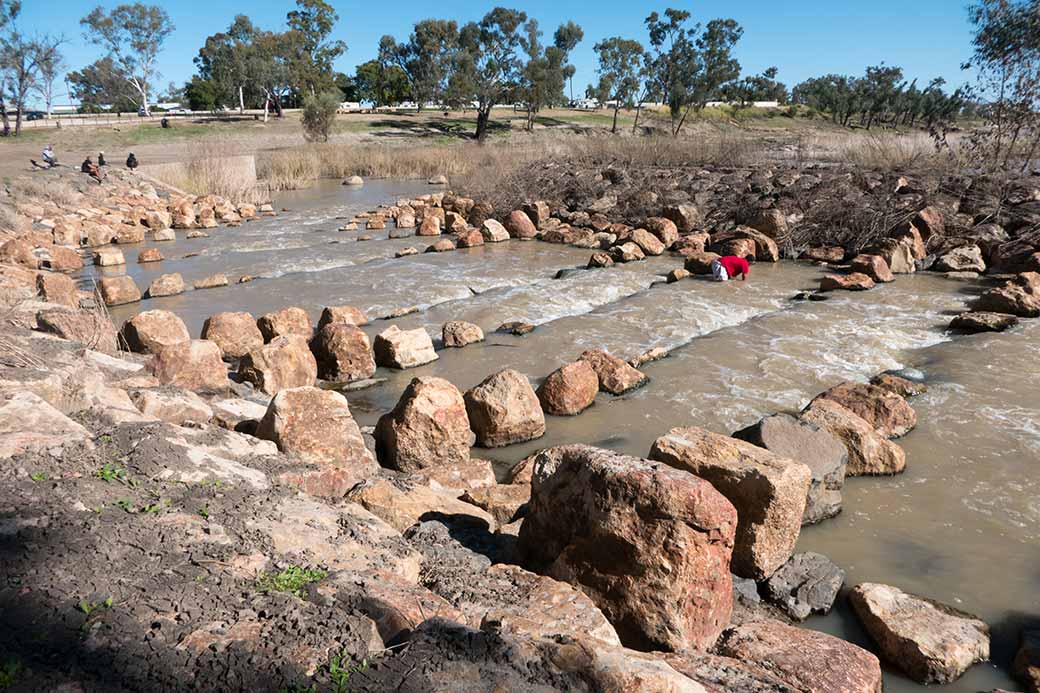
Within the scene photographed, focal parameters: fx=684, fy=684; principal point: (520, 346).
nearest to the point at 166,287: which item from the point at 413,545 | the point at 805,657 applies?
the point at 413,545

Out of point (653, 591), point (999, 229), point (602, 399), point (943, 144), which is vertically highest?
point (943, 144)

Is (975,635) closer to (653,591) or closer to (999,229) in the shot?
(653,591)

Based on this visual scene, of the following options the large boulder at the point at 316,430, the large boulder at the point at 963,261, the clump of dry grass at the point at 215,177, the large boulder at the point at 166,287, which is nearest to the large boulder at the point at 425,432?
the large boulder at the point at 316,430

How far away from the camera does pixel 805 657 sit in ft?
8.36

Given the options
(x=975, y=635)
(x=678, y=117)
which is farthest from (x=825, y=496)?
(x=678, y=117)

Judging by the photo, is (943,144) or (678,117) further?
(678,117)

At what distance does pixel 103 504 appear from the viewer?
8.11ft

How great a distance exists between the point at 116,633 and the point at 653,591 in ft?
5.75

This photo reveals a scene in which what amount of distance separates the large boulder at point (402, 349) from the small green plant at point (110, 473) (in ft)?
13.0

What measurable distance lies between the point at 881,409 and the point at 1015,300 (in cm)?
461

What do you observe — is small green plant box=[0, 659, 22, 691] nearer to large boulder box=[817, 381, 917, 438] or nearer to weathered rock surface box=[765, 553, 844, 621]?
weathered rock surface box=[765, 553, 844, 621]

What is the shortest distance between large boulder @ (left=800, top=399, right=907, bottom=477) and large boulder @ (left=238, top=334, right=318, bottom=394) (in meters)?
4.24

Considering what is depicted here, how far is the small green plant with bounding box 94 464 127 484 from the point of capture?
8.89ft

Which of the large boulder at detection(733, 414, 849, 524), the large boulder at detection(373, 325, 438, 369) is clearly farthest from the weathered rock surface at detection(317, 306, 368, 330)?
the large boulder at detection(733, 414, 849, 524)
